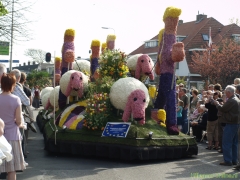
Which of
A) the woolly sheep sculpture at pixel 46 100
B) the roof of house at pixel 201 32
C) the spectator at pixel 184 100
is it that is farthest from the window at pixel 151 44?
→ the spectator at pixel 184 100

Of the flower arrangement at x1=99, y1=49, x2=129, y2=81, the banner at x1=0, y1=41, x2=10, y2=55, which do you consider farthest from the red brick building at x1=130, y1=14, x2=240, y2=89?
the flower arrangement at x1=99, y1=49, x2=129, y2=81

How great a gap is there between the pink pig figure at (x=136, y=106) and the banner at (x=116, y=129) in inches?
16.6

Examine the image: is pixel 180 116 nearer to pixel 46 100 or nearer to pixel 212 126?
pixel 212 126

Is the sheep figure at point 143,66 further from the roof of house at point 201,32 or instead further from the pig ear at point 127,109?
the roof of house at point 201,32

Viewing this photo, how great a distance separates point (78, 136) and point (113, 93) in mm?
1673

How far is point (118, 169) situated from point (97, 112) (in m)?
2.39

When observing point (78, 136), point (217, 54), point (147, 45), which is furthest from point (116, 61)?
point (147, 45)

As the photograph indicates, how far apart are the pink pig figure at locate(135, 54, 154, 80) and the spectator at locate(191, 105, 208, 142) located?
2.63m

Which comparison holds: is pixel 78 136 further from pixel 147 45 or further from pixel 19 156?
pixel 147 45

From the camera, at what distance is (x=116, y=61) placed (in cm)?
1473

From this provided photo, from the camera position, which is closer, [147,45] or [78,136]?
[78,136]

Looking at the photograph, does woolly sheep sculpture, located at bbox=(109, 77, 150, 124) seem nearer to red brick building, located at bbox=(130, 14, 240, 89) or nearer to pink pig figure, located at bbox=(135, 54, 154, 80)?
pink pig figure, located at bbox=(135, 54, 154, 80)

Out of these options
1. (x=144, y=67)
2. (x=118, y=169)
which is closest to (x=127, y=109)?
(x=118, y=169)

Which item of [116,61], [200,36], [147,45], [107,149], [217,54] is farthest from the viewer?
[147,45]
